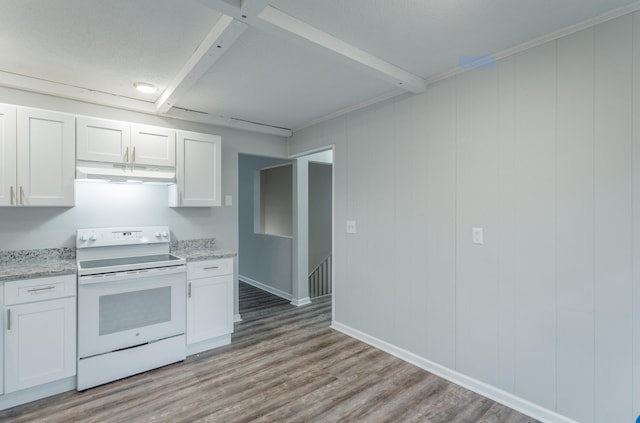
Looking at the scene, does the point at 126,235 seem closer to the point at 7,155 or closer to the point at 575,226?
the point at 7,155

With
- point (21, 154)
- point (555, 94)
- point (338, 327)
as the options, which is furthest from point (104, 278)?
point (555, 94)

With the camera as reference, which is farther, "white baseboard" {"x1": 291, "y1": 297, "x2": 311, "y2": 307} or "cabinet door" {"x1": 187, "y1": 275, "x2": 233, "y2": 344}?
"white baseboard" {"x1": 291, "y1": 297, "x2": 311, "y2": 307}

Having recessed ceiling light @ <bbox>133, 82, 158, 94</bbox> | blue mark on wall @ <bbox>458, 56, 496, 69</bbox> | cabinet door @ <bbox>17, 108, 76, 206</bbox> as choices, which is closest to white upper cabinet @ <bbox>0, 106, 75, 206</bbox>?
cabinet door @ <bbox>17, 108, 76, 206</bbox>

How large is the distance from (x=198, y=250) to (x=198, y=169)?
905mm

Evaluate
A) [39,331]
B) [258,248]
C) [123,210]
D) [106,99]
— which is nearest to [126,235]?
[123,210]

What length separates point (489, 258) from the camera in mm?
2307

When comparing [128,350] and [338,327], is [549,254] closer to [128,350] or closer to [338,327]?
[338,327]

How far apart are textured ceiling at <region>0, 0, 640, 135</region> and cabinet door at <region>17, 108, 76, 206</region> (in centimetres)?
35

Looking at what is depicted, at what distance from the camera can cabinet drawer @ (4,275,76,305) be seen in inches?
86.3

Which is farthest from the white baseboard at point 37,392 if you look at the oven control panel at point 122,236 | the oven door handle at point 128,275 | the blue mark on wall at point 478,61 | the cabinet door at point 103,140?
the blue mark on wall at point 478,61

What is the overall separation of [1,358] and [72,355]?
390 millimetres

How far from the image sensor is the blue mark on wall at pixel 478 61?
2.27 meters

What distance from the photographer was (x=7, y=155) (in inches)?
93.5

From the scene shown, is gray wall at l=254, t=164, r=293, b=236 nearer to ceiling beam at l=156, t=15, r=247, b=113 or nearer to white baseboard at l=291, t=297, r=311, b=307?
white baseboard at l=291, t=297, r=311, b=307
